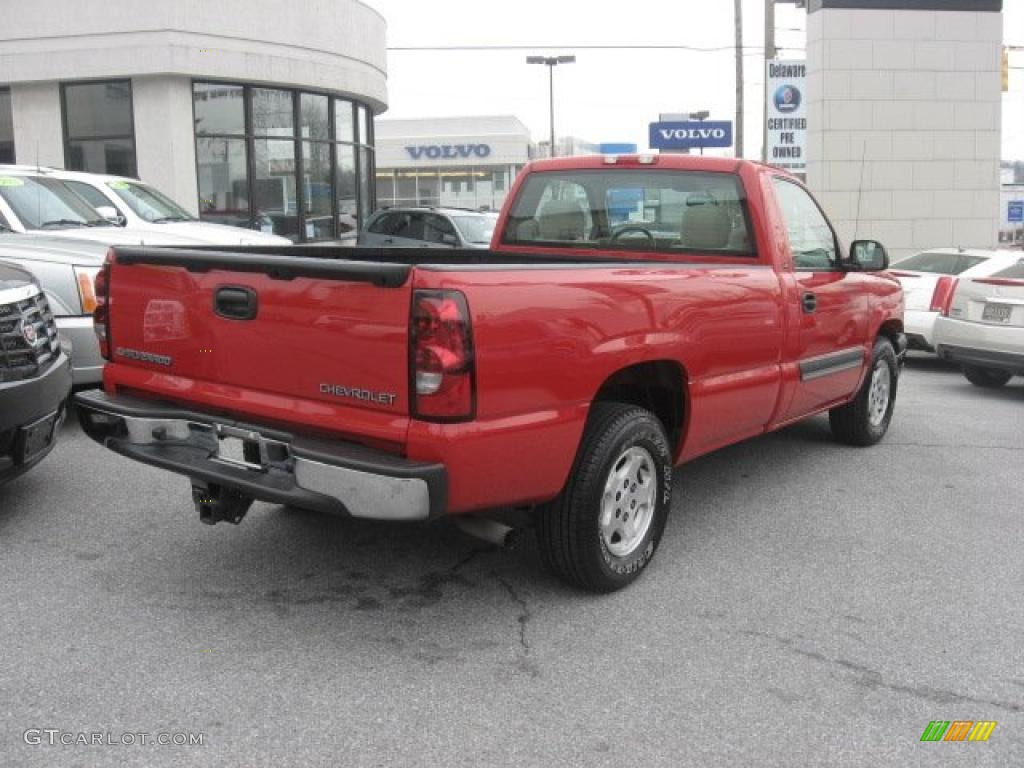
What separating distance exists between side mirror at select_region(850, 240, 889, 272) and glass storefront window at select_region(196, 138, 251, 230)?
14.0 m

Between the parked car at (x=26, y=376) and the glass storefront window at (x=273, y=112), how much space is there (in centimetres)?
1451

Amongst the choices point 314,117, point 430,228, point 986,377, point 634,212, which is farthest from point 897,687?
point 314,117

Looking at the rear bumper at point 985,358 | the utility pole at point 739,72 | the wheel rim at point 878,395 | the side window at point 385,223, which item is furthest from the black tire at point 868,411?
the utility pole at point 739,72

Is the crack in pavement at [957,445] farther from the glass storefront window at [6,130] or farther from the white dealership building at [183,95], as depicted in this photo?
the glass storefront window at [6,130]

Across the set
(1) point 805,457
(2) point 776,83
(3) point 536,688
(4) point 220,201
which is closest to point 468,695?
(3) point 536,688

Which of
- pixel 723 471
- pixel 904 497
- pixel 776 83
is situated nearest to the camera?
pixel 904 497

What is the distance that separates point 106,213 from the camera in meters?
9.52

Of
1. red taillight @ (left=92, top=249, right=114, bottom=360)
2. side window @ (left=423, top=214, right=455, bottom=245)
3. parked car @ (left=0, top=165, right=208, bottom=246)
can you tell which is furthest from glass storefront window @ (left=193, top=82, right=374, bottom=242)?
red taillight @ (left=92, top=249, right=114, bottom=360)

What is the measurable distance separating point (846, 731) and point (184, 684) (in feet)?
7.03

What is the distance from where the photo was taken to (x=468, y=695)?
3.32m

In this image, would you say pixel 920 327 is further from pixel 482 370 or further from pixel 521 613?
pixel 482 370

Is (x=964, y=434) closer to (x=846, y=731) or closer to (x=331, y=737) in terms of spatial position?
(x=846, y=731)

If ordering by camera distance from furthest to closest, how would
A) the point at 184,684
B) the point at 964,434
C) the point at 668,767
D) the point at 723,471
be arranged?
the point at 964,434
the point at 723,471
the point at 184,684
the point at 668,767

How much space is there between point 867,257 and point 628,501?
9.56ft
